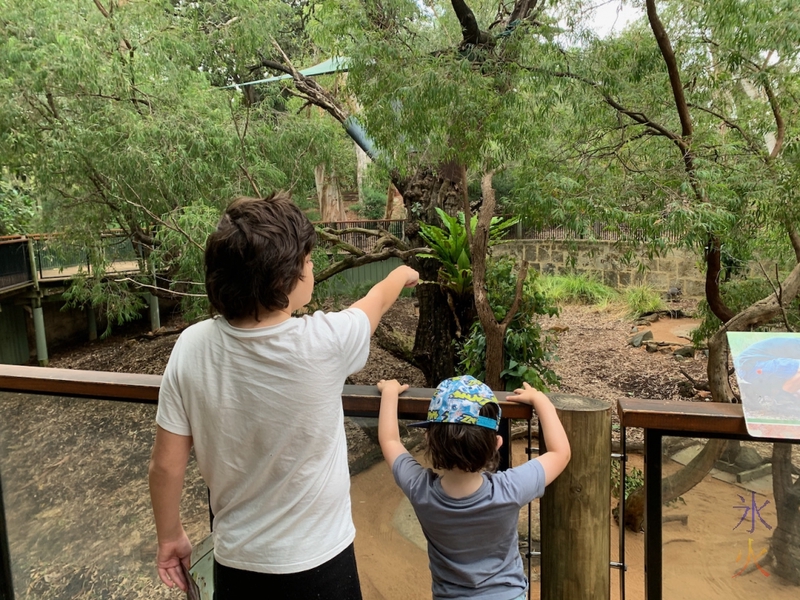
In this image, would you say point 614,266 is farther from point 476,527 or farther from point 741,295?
point 476,527

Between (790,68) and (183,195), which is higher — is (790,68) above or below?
above

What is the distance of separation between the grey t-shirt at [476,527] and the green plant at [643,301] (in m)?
10.8

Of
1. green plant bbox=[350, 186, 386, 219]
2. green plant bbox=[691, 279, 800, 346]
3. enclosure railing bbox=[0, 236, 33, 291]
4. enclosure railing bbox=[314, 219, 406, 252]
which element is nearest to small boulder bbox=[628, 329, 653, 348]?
green plant bbox=[691, 279, 800, 346]

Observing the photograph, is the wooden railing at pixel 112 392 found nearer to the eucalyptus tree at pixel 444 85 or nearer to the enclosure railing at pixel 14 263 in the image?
the eucalyptus tree at pixel 444 85

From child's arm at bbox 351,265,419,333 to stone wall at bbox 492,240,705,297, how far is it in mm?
9929

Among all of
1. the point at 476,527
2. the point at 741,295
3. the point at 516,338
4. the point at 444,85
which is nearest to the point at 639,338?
the point at 741,295

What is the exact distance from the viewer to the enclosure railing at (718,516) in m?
1.38

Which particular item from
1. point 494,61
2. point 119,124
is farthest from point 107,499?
point 119,124

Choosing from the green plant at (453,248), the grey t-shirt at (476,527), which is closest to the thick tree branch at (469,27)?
the green plant at (453,248)

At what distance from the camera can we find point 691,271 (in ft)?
38.7

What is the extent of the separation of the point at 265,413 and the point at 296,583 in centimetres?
33

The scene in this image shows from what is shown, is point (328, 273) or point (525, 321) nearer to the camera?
point (525, 321)

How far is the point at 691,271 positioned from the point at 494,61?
28.7 feet

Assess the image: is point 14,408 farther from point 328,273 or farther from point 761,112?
point 761,112
